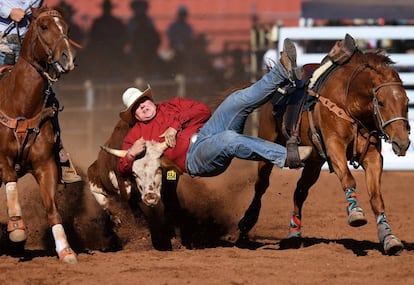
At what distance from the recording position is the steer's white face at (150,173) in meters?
6.88

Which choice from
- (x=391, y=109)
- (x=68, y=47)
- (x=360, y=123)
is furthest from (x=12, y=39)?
(x=391, y=109)

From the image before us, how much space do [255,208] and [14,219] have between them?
234 centimetres

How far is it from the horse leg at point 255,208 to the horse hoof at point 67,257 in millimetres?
2017

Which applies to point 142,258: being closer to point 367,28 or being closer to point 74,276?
point 74,276

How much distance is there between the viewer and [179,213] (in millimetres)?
8617

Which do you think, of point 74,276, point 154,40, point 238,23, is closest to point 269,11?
point 238,23

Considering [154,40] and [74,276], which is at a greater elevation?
[154,40]

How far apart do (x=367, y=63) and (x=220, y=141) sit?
130 cm

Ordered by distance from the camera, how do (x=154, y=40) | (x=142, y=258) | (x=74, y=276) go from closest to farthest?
(x=74, y=276) → (x=142, y=258) → (x=154, y=40)

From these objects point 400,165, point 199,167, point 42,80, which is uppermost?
point 42,80

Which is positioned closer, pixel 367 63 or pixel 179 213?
pixel 367 63

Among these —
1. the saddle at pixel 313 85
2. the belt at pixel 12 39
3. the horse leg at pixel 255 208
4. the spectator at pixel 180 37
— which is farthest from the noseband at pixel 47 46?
the spectator at pixel 180 37

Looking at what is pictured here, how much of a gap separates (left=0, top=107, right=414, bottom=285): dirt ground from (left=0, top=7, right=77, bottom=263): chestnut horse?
478 millimetres

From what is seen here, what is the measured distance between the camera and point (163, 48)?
1828cm
